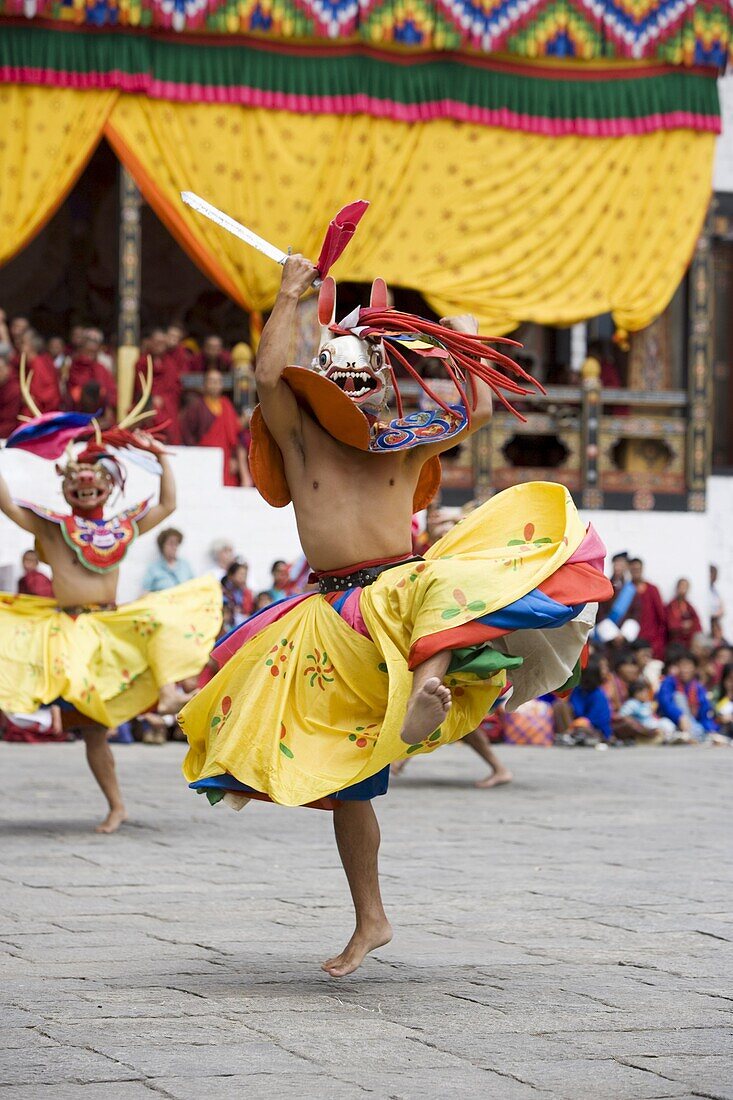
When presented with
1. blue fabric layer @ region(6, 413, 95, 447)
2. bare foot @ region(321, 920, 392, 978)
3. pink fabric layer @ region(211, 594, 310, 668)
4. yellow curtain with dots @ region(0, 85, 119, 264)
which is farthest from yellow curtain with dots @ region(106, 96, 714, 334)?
bare foot @ region(321, 920, 392, 978)

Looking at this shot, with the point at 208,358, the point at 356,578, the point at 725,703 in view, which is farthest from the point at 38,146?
the point at 356,578

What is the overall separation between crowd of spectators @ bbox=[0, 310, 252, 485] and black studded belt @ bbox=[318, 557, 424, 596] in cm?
835

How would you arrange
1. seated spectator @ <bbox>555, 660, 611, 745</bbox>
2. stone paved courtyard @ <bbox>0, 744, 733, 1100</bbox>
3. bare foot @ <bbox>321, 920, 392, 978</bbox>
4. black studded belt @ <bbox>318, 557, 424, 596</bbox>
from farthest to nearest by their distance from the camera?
1. seated spectator @ <bbox>555, 660, 611, 745</bbox>
2. black studded belt @ <bbox>318, 557, 424, 596</bbox>
3. bare foot @ <bbox>321, 920, 392, 978</bbox>
4. stone paved courtyard @ <bbox>0, 744, 733, 1100</bbox>

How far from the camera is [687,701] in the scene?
12914 mm

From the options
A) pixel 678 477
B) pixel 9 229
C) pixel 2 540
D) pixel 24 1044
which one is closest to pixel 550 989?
pixel 24 1044

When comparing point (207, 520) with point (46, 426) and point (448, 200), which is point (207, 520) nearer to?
point (448, 200)

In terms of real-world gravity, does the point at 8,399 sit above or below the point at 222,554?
above

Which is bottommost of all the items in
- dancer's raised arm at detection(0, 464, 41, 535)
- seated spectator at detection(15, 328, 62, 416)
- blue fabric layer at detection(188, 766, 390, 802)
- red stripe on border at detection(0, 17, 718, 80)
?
blue fabric layer at detection(188, 766, 390, 802)

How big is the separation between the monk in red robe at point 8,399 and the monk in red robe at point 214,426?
4.44 feet

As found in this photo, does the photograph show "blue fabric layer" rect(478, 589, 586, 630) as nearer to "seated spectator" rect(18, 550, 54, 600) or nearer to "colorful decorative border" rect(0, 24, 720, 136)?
"seated spectator" rect(18, 550, 54, 600)

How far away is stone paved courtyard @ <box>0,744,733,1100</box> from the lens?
346 centimetres

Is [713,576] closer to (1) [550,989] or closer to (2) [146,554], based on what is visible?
(2) [146,554]

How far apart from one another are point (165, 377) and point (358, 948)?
32.1 feet

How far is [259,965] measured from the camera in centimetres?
458
